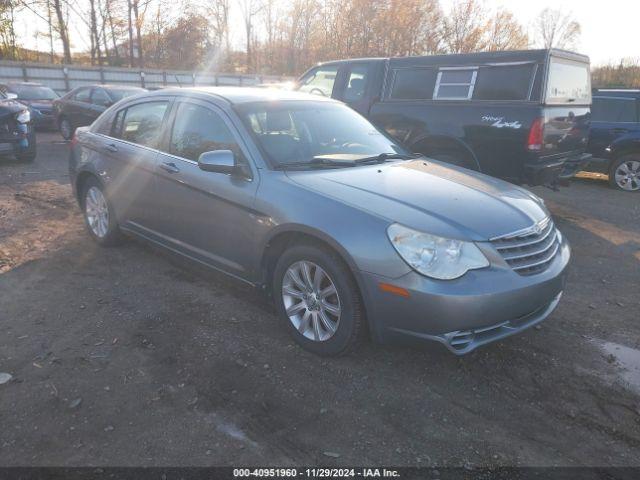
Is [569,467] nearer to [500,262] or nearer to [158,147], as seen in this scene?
[500,262]

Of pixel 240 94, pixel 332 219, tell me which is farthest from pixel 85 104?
pixel 332 219

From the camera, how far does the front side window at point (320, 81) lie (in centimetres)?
827

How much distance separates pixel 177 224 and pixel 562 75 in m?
5.27

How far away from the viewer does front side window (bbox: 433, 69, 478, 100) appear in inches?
266

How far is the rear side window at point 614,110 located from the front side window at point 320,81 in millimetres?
5205

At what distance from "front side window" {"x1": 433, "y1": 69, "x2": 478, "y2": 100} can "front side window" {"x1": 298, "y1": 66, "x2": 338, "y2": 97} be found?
1865 mm

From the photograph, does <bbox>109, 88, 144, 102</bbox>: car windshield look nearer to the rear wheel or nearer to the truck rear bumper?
the rear wheel

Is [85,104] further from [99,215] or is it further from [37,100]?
[99,215]

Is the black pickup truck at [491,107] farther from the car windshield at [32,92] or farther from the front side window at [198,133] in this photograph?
the car windshield at [32,92]

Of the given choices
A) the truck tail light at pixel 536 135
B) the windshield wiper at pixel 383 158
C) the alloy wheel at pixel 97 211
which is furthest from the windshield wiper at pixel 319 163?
the truck tail light at pixel 536 135

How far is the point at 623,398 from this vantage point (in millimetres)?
2963

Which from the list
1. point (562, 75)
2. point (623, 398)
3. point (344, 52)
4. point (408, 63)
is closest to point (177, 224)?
point (623, 398)

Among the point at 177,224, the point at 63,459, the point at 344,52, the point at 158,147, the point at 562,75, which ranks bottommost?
the point at 63,459

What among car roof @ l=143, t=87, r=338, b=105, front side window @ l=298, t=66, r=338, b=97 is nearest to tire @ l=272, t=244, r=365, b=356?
car roof @ l=143, t=87, r=338, b=105
